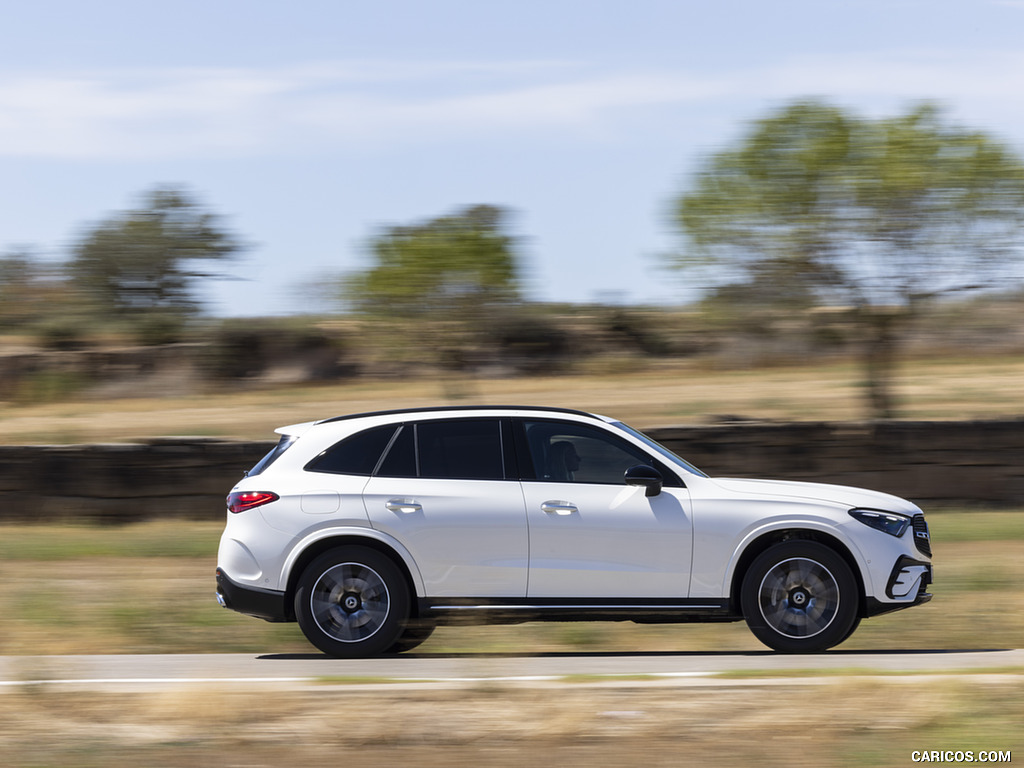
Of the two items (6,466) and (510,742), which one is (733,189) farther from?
(510,742)

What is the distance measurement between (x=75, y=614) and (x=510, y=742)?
17.8 feet

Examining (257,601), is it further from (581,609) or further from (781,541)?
(781,541)

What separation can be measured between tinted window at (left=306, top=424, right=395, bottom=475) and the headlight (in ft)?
9.81

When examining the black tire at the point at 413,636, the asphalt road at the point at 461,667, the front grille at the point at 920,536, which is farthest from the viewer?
the black tire at the point at 413,636

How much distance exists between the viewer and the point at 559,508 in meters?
7.77

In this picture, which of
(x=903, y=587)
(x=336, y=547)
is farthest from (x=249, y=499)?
(x=903, y=587)

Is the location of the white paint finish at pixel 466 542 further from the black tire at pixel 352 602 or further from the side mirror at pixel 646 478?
the side mirror at pixel 646 478

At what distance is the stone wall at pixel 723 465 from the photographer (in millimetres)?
16219

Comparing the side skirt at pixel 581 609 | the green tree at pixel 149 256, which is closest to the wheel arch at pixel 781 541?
the side skirt at pixel 581 609

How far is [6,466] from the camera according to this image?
16.2m

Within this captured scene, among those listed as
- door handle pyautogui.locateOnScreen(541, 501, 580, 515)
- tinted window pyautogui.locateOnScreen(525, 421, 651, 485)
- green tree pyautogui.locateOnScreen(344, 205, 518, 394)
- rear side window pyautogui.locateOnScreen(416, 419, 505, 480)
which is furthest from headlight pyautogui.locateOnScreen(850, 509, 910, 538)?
green tree pyautogui.locateOnScreen(344, 205, 518, 394)

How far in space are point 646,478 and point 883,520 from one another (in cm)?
151

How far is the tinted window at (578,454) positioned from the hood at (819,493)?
614mm

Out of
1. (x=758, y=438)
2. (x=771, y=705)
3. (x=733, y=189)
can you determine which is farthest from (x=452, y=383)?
(x=771, y=705)
